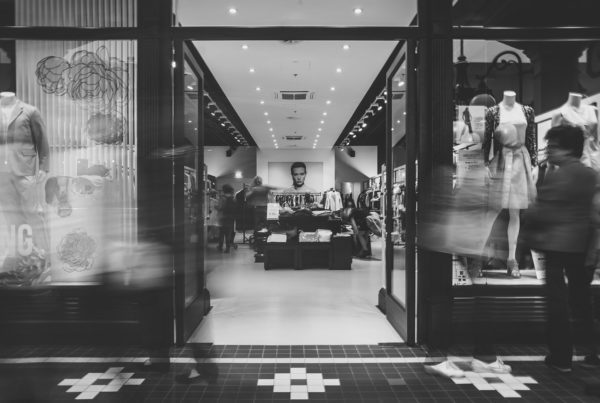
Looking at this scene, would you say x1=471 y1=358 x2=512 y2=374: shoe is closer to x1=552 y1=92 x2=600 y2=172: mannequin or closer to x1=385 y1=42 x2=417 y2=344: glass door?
x1=385 y1=42 x2=417 y2=344: glass door

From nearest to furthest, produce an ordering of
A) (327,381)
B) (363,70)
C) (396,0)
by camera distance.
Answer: (327,381), (396,0), (363,70)

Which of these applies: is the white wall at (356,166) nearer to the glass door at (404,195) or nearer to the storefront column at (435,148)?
the glass door at (404,195)

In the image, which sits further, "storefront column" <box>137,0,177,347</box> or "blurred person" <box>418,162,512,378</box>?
"storefront column" <box>137,0,177,347</box>

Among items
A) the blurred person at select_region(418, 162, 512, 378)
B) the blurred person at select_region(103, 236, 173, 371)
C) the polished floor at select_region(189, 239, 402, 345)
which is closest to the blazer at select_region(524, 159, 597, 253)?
the blurred person at select_region(418, 162, 512, 378)

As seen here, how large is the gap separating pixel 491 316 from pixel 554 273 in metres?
0.78

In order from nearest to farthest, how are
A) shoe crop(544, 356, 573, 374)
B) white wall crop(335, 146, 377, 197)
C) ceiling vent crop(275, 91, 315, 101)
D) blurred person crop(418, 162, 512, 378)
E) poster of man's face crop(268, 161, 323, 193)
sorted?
blurred person crop(418, 162, 512, 378) → shoe crop(544, 356, 573, 374) → ceiling vent crop(275, 91, 315, 101) → white wall crop(335, 146, 377, 197) → poster of man's face crop(268, 161, 323, 193)

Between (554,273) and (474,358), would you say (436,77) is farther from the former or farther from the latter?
(474,358)

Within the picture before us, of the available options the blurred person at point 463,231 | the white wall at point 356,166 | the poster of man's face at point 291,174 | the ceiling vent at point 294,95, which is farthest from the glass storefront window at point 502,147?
the poster of man's face at point 291,174

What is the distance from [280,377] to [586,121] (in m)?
3.27

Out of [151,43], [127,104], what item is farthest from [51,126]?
[151,43]

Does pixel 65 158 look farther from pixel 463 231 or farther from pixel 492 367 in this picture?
pixel 492 367

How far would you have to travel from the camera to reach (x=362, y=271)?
24.5 feet

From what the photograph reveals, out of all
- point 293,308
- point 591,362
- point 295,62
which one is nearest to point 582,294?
point 591,362

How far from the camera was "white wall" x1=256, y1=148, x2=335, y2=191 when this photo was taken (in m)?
18.8
